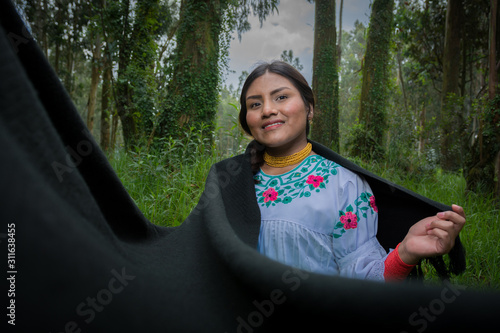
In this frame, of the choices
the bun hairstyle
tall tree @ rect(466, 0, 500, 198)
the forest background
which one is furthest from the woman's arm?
tall tree @ rect(466, 0, 500, 198)

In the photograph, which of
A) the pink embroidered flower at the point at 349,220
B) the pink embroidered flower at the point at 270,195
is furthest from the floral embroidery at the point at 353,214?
the pink embroidered flower at the point at 270,195

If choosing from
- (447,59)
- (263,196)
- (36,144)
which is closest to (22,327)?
(36,144)

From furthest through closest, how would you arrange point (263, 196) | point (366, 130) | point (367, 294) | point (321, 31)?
point (321, 31) < point (366, 130) < point (263, 196) < point (367, 294)

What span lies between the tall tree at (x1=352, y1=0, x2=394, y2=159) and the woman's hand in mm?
6763

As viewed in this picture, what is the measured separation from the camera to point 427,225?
3.95ft

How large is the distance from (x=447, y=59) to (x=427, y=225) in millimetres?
10716

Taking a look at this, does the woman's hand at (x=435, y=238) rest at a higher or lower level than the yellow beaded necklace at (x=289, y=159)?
lower

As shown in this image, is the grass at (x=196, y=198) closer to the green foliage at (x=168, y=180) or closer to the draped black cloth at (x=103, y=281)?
the green foliage at (x=168, y=180)

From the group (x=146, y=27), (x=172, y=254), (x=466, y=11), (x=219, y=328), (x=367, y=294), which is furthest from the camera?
(x=466, y=11)

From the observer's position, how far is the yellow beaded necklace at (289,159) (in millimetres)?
1715

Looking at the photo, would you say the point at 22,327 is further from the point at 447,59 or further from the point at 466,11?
the point at 466,11

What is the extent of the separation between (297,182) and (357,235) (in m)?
0.40

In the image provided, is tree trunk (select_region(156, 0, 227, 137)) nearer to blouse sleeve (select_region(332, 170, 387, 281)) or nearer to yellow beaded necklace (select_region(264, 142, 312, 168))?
yellow beaded necklace (select_region(264, 142, 312, 168))

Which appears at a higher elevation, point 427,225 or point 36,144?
point 36,144
